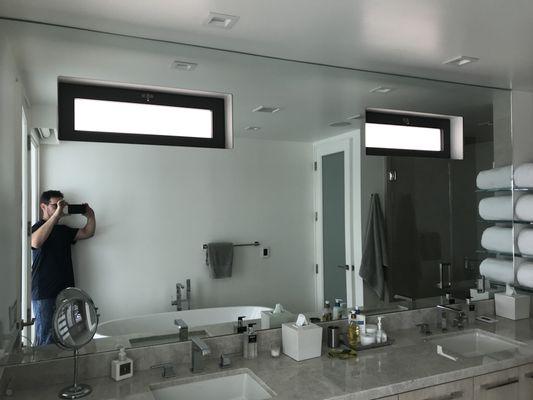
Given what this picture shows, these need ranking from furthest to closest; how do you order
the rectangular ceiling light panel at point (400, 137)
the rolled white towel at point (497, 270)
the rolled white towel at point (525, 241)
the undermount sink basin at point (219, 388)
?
the rolled white towel at point (497, 270) → the rolled white towel at point (525, 241) → the rectangular ceiling light panel at point (400, 137) → the undermount sink basin at point (219, 388)

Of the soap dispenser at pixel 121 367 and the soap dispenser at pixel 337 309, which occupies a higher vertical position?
the soap dispenser at pixel 337 309

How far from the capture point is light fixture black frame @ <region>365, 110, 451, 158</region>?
285 centimetres

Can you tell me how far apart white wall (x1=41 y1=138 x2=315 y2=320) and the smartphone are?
0.10 feet

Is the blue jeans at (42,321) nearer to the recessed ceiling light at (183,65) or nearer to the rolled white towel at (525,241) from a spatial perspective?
the recessed ceiling light at (183,65)

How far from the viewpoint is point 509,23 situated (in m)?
2.03

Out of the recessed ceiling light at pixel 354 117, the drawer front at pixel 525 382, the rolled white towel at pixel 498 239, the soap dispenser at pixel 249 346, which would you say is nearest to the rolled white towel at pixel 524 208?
the rolled white towel at pixel 498 239

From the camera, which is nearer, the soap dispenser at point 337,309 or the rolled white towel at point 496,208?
the soap dispenser at point 337,309

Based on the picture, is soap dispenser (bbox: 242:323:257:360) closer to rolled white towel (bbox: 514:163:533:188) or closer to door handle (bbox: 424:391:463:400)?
door handle (bbox: 424:391:463:400)

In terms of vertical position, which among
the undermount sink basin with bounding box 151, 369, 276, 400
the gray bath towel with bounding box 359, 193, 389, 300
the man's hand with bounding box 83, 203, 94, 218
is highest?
the man's hand with bounding box 83, 203, 94, 218

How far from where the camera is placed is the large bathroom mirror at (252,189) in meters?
2.11

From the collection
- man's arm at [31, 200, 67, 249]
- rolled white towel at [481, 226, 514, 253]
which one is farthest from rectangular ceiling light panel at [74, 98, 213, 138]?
rolled white towel at [481, 226, 514, 253]

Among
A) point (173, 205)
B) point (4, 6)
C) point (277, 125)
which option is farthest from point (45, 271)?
point (277, 125)

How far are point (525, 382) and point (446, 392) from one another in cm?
62

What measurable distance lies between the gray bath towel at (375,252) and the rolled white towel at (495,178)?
38.7 inches
